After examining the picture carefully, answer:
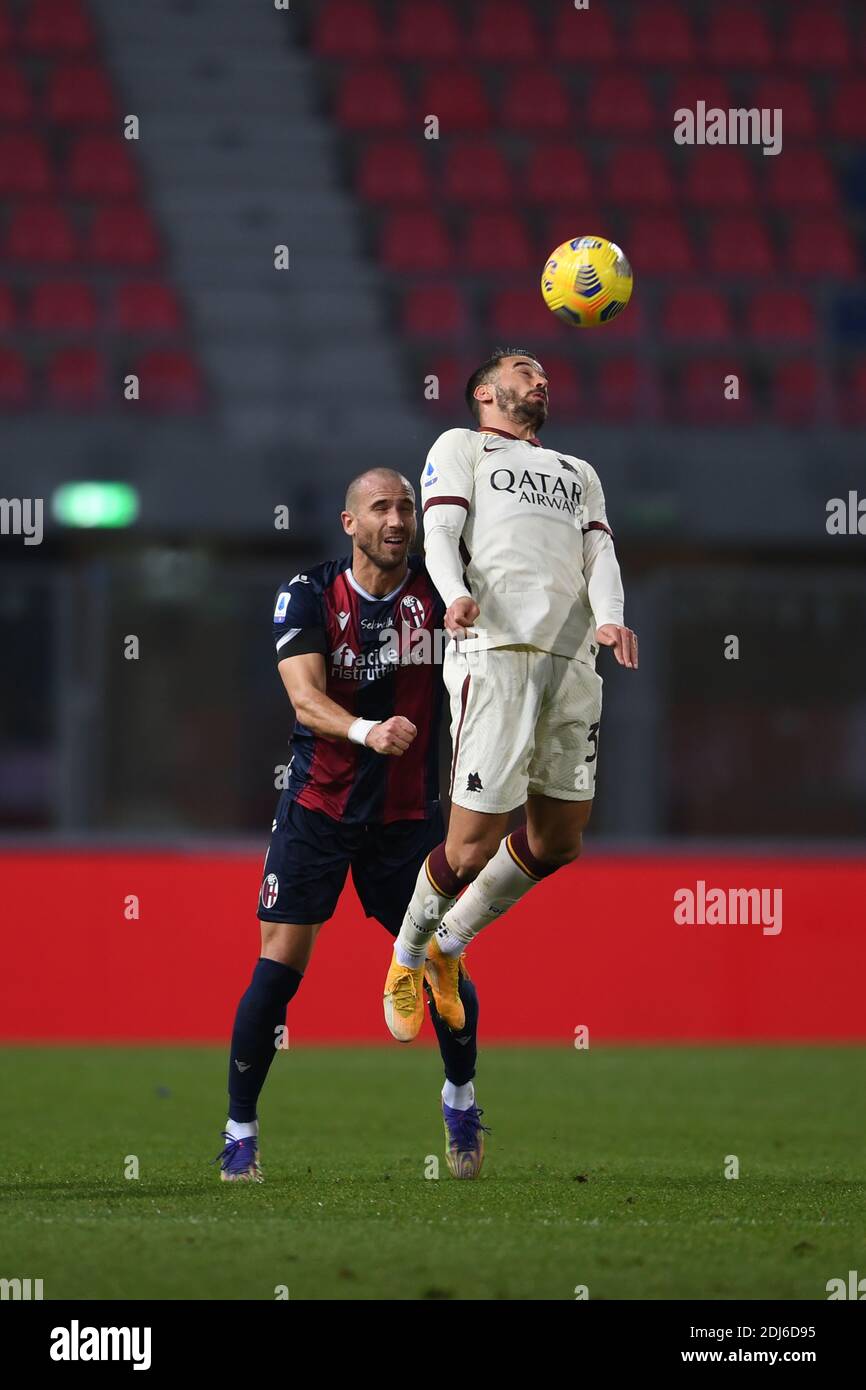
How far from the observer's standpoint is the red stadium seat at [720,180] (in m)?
15.6

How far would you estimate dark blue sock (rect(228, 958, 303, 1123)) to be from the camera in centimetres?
566

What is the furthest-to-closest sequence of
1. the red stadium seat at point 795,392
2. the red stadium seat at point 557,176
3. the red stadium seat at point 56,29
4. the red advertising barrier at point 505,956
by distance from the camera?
1. the red stadium seat at point 56,29
2. the red stadium seat at point 557,176
3. the red stadium seat at point 795,392
4. the red advertising barrier at point 505,956

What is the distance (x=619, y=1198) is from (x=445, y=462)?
2.10m

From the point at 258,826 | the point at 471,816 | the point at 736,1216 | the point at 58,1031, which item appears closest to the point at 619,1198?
the point at 736,1216

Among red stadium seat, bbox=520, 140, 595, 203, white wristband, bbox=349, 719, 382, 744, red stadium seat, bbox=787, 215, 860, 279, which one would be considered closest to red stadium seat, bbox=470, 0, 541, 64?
red stadium seat, bbox=520, 140, 595, 203

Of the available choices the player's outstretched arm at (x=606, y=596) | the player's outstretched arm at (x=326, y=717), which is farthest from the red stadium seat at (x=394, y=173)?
the player's outstretched arm at (x=326, y=717)

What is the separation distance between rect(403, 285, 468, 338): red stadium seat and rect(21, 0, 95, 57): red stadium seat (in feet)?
12.5

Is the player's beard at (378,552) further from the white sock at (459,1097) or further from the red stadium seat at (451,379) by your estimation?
the red stadium seat at (451,379)

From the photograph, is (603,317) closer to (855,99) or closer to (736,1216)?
(736,1216)

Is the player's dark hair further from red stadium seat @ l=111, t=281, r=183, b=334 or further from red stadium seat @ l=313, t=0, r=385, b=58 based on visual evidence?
red stadium seat @ l=313, t=0, r=385, b=58

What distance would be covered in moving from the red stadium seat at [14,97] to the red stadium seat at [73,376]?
2561mm

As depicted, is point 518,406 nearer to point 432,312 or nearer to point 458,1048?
point 458,1048

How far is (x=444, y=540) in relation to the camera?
545 cm

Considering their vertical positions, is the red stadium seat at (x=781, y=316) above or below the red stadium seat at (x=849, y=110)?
below
